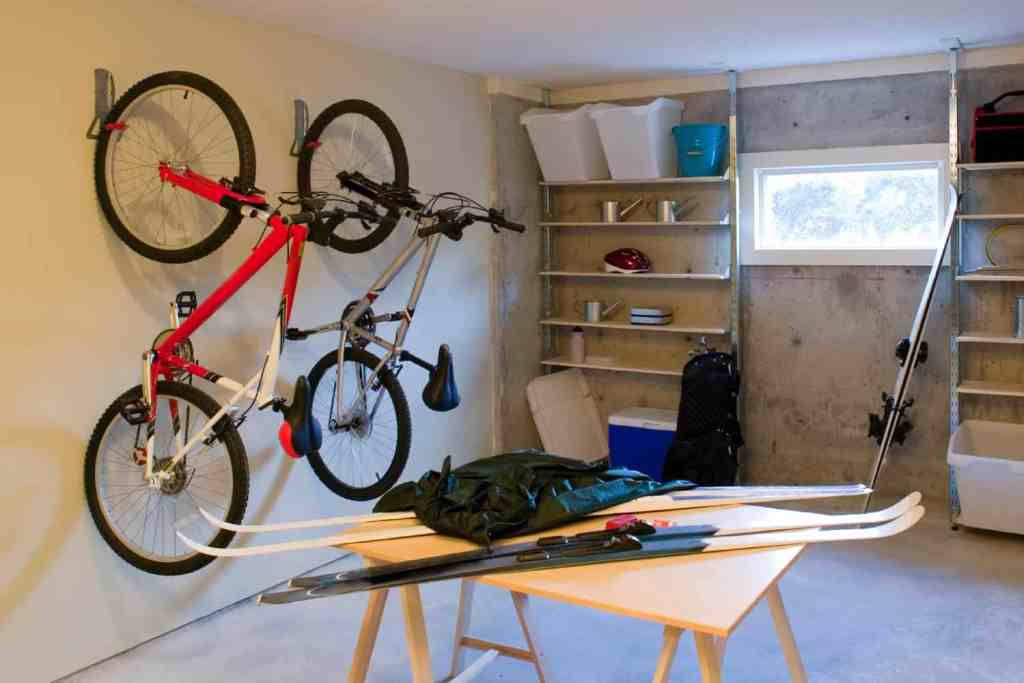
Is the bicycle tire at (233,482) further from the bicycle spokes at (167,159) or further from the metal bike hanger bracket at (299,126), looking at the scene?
the metal bike hanger bracket at (299,126)

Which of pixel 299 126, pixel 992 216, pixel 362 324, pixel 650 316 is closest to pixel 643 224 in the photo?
pixel 650 316

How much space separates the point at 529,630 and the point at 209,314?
5.13 feet

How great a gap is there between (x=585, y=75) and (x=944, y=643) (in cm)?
341

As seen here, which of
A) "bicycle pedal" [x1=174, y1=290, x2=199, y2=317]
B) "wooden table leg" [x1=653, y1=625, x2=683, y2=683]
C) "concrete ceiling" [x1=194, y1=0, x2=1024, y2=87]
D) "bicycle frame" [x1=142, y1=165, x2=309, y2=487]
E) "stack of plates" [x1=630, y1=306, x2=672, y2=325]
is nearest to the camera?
"wooden table leg" [x1=653, y1=625, x2=683, y2=683]

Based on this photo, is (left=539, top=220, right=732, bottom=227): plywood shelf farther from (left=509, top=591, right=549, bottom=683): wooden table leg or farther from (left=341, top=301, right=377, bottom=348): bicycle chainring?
(left=509, top=591, right=549, bottom=683): wooden table leg

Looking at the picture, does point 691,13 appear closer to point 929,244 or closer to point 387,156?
Answer: point 387,156

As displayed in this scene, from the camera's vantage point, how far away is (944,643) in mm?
3436

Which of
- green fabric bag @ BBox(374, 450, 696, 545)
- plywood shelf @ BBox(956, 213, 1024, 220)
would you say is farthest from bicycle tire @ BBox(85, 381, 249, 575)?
plywood shelf @ BBox(956, 213, 1024, 220)

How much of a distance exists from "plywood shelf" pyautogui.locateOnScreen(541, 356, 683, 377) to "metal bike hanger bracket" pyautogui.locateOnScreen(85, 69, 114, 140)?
320cm

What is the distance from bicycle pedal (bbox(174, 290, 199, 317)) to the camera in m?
3.49

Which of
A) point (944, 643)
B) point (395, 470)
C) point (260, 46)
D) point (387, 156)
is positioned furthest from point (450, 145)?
point (944, 643)

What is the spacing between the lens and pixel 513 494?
2.60 m

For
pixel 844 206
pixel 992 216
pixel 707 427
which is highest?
pixel 844 206

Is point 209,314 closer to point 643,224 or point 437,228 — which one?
point 437,228
